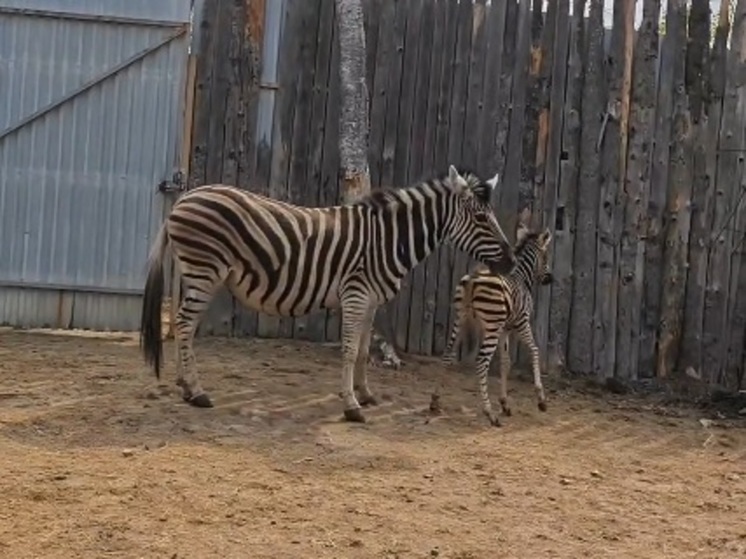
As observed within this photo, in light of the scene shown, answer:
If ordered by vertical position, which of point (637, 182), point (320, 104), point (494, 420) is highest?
point (320, 104)

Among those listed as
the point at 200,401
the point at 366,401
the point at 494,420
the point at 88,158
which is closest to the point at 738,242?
the point at 494,420

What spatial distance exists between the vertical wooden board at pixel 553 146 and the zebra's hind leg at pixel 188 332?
327cm

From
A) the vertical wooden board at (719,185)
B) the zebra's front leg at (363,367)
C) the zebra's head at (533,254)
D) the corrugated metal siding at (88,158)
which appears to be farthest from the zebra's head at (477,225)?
the corrugated metal siding at (88,158)

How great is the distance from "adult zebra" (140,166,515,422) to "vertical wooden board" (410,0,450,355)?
1.54 m

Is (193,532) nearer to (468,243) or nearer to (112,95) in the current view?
(468,243)

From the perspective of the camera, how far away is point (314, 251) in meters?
8.04

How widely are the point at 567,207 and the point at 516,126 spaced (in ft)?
2.73

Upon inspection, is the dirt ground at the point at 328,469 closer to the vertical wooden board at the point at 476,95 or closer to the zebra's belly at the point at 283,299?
the zebra's belly at the point at 283,299

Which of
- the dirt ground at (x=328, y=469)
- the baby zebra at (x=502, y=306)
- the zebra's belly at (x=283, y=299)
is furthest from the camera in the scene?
the baby zebra at (x=502, y=306)

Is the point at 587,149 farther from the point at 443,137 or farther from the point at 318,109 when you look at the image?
the point at 318,109

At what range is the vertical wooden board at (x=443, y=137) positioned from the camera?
9.96 m

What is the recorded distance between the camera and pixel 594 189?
9844 mm

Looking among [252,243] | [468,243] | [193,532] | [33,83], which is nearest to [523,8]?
[468,243]

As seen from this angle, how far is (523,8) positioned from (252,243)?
3.58m
